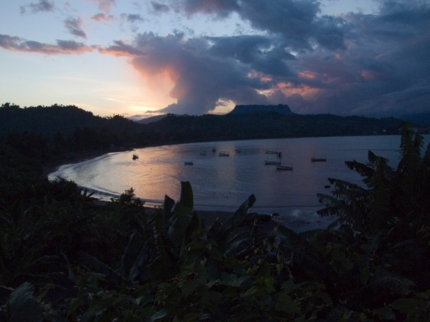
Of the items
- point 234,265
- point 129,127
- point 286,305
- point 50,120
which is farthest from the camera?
point 129,127

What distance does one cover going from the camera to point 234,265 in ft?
7.07

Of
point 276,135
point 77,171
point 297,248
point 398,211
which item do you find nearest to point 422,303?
point 297,248

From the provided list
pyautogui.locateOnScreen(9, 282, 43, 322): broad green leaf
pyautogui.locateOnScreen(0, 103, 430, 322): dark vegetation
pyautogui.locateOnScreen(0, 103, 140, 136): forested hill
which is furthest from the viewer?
pyautogui.locateOnScreen(0, 103, 140, 136): forested hill

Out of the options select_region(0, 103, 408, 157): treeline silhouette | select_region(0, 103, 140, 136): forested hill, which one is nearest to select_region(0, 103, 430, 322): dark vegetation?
select_region(0, 103, 408, 157): treeline silhouette

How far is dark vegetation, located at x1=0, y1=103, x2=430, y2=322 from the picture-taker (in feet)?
6.14

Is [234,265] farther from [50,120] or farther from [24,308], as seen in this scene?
[50,120]

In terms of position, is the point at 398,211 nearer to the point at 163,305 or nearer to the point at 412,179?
the point at 412,179

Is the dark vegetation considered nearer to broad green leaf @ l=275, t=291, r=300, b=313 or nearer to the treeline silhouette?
broad green leaf @ l=275, t=291, r=300, b=313

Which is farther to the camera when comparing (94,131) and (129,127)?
(129,127)

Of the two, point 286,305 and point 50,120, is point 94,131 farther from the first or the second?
point 286,305

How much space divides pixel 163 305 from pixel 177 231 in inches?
39.4

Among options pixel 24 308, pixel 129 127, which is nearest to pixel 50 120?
pixel 129 127

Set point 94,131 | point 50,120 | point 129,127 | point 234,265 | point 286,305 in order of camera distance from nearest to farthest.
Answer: point 286,305, point 234,265, point 94,131, point 50,120, point 129,127

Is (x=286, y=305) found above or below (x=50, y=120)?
below
